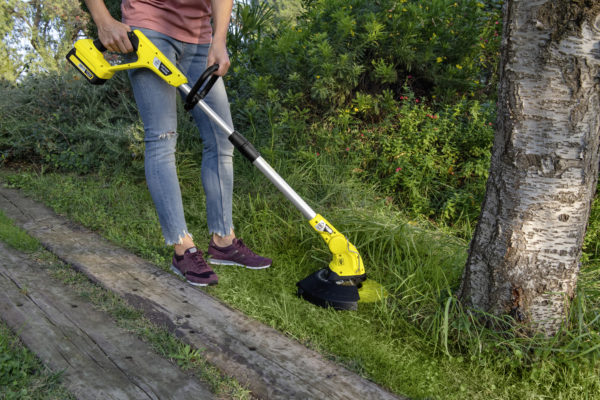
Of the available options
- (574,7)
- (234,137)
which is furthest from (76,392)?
(574,7)

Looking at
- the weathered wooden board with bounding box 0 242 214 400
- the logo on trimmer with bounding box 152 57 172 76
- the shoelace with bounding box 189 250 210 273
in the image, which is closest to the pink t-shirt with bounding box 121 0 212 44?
the logo on trimmer with bounding box 152 57 172 76

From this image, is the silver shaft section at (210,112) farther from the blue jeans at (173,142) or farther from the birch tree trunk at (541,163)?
the birch tree trunk at (541,163)

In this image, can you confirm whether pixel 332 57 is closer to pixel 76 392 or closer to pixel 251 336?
pixel 251 336

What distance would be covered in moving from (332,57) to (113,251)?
2080mm

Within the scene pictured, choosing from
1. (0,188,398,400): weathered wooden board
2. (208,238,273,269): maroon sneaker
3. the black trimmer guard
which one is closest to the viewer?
(0,188,398,400): weathered wooden board

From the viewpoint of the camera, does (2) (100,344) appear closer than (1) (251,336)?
Yes

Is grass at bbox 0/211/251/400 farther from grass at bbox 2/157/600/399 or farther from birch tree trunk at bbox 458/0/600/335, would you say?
birch tree trunk at bbox 458/0/600/335

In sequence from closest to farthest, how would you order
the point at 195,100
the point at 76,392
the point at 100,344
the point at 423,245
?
the point at 76,392
the point at 100,344
the point at 195,100
the point at 423,245

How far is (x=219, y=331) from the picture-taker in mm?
1747

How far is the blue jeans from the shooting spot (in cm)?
201

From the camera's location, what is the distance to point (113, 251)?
2457mm

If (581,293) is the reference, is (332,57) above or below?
above

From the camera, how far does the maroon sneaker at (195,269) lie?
213 cm

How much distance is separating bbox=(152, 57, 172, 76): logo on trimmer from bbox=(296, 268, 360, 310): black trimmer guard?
1.13 meters
